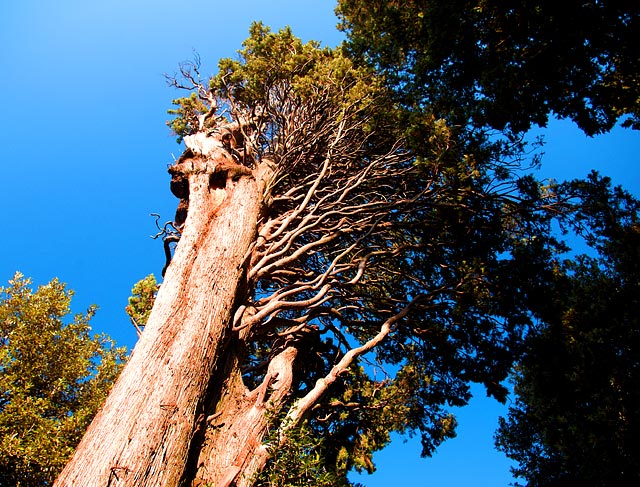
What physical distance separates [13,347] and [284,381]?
20.8 feet

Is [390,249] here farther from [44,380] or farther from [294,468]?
[44,380]

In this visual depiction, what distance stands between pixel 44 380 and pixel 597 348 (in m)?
10.4

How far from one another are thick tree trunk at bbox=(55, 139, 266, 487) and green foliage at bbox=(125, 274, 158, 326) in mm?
3232

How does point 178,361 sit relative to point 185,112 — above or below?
below

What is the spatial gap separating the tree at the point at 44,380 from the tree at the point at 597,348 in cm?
873

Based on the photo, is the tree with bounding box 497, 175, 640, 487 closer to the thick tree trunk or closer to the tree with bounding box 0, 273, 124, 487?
the thick tree trunk

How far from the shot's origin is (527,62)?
662cm

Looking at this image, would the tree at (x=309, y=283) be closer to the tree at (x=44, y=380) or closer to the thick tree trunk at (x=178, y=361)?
the thick tree trunk at (x=178, y=361)

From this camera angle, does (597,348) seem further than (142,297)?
No

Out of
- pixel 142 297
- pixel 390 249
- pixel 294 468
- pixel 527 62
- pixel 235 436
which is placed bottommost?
pixel 294 468

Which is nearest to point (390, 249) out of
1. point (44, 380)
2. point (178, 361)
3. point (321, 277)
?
point (321, 277)

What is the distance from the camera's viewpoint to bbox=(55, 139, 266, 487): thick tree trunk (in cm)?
343

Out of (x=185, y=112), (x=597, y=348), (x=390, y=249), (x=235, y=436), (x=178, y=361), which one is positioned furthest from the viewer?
(x=185, y=112)

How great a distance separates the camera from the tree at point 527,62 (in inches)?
240
